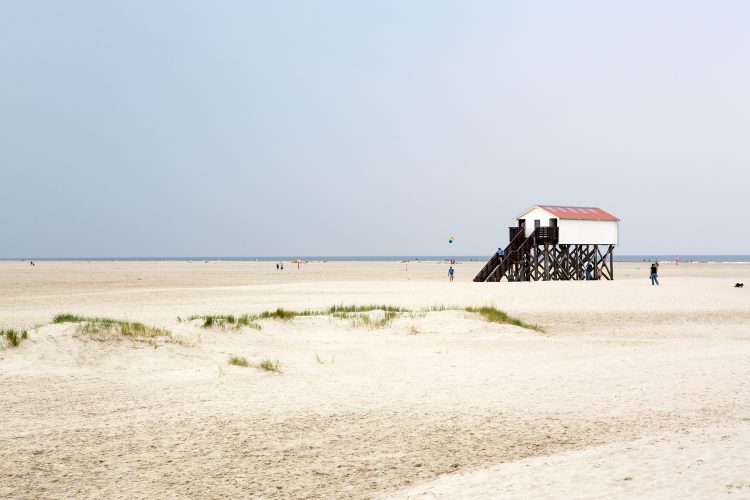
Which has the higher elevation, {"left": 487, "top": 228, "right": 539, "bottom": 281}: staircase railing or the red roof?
the red roof

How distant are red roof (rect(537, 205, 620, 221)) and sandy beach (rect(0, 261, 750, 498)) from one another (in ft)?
86.0

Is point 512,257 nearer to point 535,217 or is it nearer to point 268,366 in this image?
point 535,217

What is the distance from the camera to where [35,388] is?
10.5 m

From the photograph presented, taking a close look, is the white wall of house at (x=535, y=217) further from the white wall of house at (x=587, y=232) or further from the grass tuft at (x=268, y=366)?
the grass tuft at (x=268, y=366)

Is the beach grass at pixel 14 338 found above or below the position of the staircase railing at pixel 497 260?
below

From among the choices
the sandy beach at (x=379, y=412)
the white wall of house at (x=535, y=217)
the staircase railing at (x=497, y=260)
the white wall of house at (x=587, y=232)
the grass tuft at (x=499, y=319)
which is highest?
the white wall of house at (x=535, y=217)

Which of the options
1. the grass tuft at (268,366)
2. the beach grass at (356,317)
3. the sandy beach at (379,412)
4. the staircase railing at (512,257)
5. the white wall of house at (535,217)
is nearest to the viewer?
the sandy beach at (379,412)

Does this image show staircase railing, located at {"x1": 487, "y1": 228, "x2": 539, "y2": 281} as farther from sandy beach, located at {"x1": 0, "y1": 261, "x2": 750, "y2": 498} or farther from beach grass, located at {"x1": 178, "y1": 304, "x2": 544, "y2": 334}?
sandy beach, located at {"x1": 0, "y1": 261, "x2": 750, "y2": 498}

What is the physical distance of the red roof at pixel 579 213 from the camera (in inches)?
1736

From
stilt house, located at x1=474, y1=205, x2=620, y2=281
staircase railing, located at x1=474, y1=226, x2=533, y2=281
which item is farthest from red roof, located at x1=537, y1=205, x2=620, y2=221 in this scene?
staircase railing, located at x1=474, y1=226, x2=533, y2=281

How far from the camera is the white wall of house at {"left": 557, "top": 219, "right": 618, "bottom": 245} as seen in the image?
1734 inches

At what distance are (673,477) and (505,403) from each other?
3.66 m

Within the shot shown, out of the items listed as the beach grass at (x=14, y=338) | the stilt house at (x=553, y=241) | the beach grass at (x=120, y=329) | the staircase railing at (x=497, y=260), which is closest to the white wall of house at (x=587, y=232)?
the stilt house at (x=553, y=241)

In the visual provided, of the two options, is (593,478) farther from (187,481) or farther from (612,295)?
(612,295)
